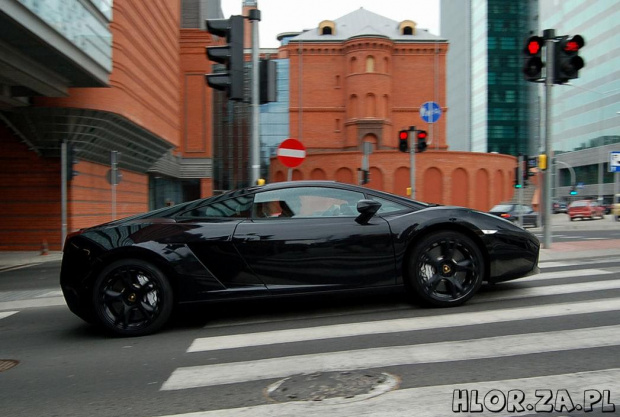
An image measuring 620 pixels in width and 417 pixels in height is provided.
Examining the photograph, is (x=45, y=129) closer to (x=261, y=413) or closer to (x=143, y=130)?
(x=143, y=130)

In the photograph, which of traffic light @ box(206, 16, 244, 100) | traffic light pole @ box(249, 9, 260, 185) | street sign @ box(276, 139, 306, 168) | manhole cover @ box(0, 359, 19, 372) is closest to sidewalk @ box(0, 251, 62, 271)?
traffic light pole @ box(249, 9, 260, 185)

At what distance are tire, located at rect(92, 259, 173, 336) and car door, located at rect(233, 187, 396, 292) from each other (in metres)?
0.82

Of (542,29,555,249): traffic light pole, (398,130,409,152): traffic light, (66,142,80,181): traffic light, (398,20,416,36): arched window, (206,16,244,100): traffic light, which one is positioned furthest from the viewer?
(398,20,416,36): arched window

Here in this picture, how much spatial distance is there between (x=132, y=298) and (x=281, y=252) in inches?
55.5

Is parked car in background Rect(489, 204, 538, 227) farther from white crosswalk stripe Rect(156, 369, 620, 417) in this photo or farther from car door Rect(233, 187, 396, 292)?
white crosswalk stripe Rect(156, 369, 620, 417)

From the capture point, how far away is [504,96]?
86938mm

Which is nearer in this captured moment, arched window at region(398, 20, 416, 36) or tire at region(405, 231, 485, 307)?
tire at region(405, 231, 485, 307)

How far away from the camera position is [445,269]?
515 cm

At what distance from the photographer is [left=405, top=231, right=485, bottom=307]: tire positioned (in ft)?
16.7

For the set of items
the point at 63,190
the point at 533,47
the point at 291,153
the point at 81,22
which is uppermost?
the point at 81,22

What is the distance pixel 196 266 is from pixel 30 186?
1585cm

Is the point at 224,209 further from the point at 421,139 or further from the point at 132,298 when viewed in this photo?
the point at 421,139

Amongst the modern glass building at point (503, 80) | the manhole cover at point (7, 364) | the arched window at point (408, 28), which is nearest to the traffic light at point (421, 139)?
the manhole cover at point (7, 364)

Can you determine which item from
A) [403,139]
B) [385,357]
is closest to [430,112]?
[403,139]
